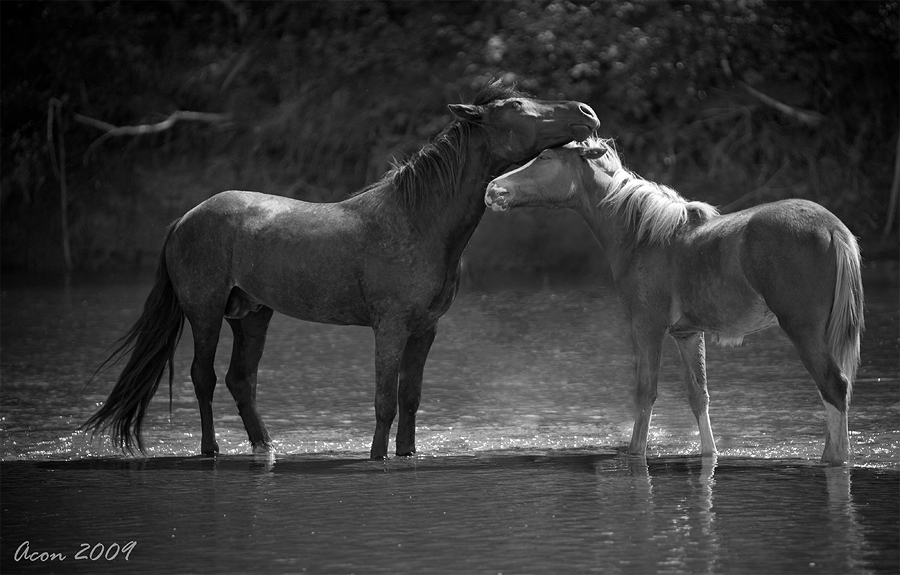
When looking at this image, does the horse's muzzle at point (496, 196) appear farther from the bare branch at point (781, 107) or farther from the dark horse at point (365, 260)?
the bare branch at point (781, 107)

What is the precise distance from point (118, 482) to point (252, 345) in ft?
4.85

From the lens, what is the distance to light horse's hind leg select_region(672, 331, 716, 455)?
7375mm

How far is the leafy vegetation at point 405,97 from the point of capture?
62.4ft

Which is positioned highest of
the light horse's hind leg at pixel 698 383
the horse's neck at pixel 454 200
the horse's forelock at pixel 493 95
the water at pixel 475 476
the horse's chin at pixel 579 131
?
the horse's forelock at pixel 493 95

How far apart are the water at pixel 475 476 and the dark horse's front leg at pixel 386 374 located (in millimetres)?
208

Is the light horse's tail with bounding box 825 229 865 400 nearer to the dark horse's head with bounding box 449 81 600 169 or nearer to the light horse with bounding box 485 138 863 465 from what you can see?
the light horse with bounding box 485 138 863 465

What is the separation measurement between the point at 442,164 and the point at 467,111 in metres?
0.38

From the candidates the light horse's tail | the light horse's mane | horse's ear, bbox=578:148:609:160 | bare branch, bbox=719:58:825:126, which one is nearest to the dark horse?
horse's ear, bbox=578:148:609:160

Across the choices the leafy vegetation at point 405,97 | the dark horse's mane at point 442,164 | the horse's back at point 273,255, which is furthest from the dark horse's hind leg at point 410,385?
the leafy vegetation at point 405,97

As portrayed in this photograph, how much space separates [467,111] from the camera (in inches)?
292

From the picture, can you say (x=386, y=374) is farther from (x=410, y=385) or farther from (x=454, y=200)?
(x=454, y=200)

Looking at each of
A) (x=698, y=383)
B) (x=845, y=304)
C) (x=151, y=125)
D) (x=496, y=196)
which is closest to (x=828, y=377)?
(x=845, y=304)

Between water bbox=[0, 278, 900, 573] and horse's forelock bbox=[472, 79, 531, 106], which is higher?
horse's forelock bbox=[472, 79, 531, 106]

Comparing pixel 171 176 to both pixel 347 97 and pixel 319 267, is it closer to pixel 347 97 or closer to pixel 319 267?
pixel 347 97
